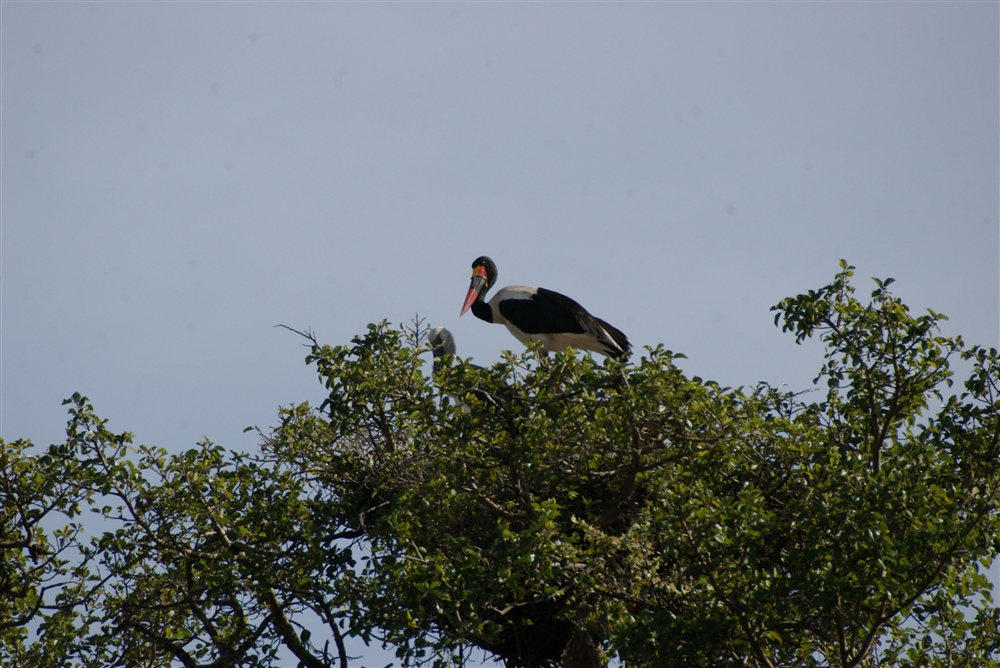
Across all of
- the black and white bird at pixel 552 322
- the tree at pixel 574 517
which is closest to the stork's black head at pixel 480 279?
the black and white bird at pixel 552 322

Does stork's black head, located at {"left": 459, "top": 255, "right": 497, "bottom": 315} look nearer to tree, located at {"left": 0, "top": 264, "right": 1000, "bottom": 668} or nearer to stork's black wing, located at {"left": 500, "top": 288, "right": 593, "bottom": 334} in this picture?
stork's black wing, located at {"left": 500, "top": 288, "right": 593, "bottom": 334}

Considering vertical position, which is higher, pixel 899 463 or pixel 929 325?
pixel 929 325

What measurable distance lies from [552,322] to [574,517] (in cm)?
601

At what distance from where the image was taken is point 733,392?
8.01 meters

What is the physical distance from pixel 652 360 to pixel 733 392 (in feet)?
2.70

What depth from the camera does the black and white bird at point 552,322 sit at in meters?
12.8

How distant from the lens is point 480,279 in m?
14.9

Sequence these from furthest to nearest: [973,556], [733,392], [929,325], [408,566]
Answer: [733,392]
[929,325]
[408,566]
[973,556]

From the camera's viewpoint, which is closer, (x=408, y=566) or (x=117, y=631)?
(x=408, y=566)

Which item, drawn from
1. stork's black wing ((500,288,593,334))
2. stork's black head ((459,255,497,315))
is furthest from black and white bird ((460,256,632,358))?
stork's black head ((459,255,497,315))

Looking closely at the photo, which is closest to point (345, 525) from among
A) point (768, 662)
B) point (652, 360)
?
point (652, 360)

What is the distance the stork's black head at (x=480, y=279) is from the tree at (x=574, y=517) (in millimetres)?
6240

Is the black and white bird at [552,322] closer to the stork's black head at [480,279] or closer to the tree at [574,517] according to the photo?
the stork's black head at [480,279]

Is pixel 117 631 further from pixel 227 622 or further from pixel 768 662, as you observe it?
pixel 768 662
